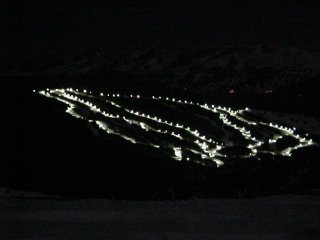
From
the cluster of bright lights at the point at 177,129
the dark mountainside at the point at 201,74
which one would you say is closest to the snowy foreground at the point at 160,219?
the cluster of bright lights at the point at 177,129

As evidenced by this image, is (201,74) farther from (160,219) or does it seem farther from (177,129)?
(160,219)

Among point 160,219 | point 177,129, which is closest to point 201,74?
point 177,129

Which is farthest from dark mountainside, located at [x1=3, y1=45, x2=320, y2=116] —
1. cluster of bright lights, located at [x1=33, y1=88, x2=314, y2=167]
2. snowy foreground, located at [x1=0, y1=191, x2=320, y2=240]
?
snowy foreground, located at [x1=0, y1=191, x2=320, y2=240]

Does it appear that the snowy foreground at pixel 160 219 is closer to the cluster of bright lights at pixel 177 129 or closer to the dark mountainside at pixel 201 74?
the cluster of bright lights at pixel 177 129

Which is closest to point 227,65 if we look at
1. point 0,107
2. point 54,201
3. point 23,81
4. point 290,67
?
point 290,67

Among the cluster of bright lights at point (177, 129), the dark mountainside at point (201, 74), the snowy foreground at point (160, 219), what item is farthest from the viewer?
the dark mountainside at point (201, 74)

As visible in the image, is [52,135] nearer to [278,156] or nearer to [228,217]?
[278,156]
